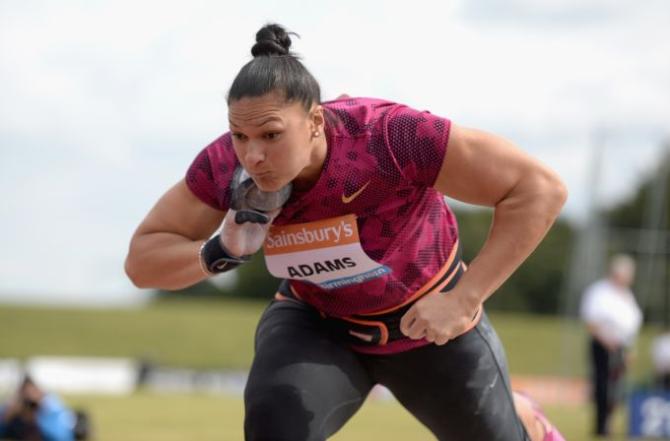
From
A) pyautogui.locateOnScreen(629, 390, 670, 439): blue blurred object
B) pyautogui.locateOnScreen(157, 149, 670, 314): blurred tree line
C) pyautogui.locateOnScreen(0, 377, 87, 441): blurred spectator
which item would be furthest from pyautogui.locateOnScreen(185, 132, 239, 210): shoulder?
pyautogui.locateOnScreen(157, 149, 670, 314): blurred tree line

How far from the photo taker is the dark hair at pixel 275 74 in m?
4.15

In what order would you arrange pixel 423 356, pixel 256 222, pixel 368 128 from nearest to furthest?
pixel 256 222, pixel 368 128, pixel 423 356

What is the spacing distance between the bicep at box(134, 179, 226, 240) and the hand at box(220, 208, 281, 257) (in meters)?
0.36

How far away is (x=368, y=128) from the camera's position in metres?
4.50

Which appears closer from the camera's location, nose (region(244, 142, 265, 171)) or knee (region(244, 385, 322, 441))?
nose (region(244, 142, 265, 171))

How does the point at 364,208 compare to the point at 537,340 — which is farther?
the point at 537,340

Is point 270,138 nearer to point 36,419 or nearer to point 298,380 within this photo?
point 298,380

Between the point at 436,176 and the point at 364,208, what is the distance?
305 mm

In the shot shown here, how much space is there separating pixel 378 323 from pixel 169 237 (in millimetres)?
891

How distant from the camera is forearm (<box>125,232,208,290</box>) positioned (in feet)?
14.6

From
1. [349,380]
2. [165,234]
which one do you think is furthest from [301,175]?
[349,380]

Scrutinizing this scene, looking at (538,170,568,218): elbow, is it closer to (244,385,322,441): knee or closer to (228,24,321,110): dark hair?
(228,24,321,110): dark hair

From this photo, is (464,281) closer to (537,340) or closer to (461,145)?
(461,145)

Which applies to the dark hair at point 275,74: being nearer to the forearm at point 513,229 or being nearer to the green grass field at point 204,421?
the forearm at point 513,229
